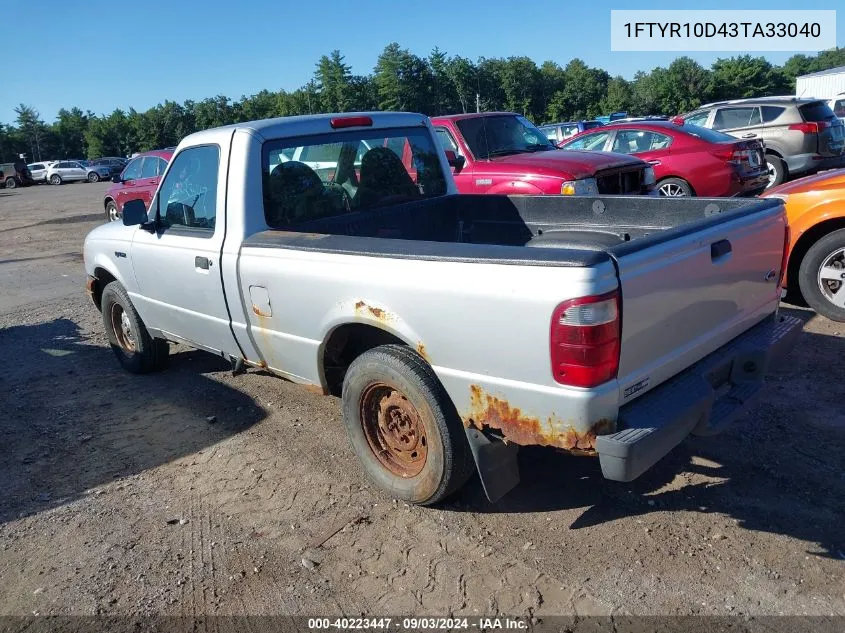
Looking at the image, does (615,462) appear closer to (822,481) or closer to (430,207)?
(822,481)

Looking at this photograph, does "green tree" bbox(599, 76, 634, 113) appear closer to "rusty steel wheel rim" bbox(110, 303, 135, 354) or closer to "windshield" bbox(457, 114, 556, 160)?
"windshield" bbox(457, 114, 556, 160)

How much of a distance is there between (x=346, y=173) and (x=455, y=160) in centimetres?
365

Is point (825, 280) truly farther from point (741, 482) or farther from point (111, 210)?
point (111, 210)

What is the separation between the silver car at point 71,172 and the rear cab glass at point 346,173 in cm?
4624

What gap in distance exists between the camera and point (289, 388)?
542 centimetres

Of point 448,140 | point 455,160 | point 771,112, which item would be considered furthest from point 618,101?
point 455,160

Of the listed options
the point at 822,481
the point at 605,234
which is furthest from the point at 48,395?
the point at 822,481

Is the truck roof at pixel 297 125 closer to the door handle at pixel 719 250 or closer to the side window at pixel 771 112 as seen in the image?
the door handle at pixel 719 250

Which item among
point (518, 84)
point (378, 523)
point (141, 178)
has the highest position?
point (518, 84)

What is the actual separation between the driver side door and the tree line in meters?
52.0

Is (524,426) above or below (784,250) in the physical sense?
below

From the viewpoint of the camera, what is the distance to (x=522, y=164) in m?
8.20

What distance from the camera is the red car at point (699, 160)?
1014 cm

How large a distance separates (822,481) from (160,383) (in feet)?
15.8
